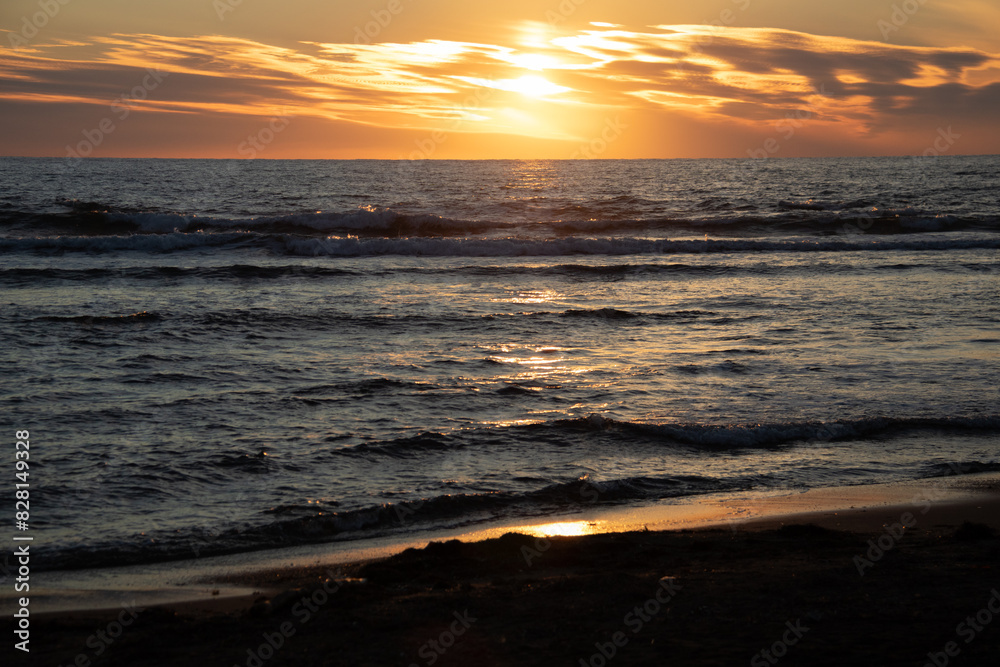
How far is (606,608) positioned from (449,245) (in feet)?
75.4

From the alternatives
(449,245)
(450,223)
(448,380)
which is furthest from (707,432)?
(450,223)

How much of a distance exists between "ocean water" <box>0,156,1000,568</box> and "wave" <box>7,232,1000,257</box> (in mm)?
176

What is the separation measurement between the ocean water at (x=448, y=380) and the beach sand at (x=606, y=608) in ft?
3.53

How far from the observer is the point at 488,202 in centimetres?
4334

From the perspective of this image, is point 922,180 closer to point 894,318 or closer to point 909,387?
point 894,318

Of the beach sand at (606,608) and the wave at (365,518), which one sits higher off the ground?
the beach sand at (606,608)

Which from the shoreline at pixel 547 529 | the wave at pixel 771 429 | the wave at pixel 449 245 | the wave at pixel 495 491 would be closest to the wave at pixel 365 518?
the wave at pixel 495 491

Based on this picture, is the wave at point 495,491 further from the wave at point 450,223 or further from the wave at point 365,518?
the wave at point 450,223

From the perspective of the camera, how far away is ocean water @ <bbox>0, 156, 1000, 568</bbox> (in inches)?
254

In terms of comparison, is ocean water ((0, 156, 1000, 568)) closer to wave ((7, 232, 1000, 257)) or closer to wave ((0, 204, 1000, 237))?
wave ((7, 232, 1000, 257))

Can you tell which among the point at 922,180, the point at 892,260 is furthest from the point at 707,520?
the point at 922,180

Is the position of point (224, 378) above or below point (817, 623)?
below

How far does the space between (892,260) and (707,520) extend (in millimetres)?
21212

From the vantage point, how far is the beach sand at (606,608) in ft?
11.9
